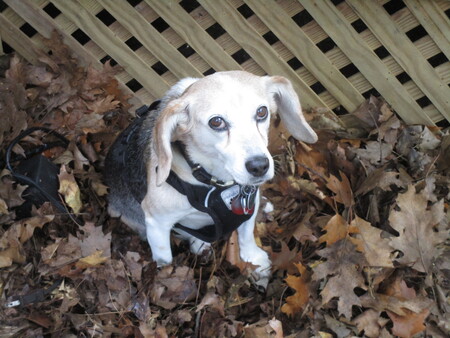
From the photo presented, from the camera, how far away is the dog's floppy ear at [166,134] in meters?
2.08

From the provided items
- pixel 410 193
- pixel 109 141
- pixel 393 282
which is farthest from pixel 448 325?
pixel 109 141

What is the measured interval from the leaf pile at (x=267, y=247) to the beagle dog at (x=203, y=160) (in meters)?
0.19

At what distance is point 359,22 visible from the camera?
3.37 meters

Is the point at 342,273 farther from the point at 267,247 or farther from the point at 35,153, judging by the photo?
the point at 35,153

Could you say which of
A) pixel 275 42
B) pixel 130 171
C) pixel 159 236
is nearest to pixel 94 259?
pixel 159 236

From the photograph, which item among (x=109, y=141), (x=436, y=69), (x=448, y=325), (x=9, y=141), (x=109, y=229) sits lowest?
(x=448, y=325)

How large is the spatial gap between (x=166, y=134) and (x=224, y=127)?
0.89ft

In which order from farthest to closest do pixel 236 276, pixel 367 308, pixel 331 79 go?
pixel 331 79 → pixel 236 276 → pixel 367 308

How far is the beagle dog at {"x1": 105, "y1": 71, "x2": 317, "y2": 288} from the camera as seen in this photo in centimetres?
206

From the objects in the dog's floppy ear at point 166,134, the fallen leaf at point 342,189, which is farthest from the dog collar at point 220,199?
the fallen leaf at point 342,189

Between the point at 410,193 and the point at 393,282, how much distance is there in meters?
0.54

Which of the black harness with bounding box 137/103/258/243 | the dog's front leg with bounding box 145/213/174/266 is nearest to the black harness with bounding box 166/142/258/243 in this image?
the black harness with bounding box 137/103/258/243

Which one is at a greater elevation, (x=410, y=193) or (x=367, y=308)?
(x=410, y=193)

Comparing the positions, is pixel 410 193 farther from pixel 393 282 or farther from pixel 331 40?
pixel 331 40
